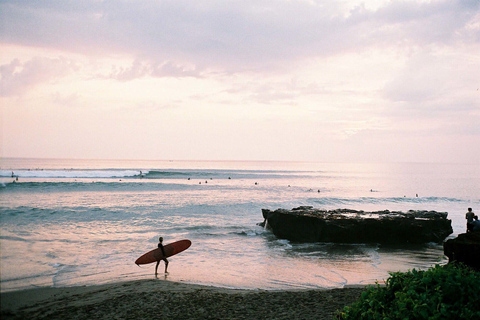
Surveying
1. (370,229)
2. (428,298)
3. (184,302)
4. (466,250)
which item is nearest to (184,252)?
(184,302)

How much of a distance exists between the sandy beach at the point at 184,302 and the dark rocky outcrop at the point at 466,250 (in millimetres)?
2883

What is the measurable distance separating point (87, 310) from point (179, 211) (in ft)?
72.3

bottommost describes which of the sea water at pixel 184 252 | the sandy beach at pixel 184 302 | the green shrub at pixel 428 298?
the sea water at pixel 184 252

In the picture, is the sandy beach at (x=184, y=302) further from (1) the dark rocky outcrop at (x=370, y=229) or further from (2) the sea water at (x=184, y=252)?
(1) the dark rocky outcrop at (x=370, y=229)

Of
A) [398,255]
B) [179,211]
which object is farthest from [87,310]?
[179,211]

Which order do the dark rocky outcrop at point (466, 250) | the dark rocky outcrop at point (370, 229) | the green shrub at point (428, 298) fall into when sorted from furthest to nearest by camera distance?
the dark rocky outcrop at point (370, 229) → the dark rocky outcrop at point (466, 250) → the green shrub at point (428, 298)

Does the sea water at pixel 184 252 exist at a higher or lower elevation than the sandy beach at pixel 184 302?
lower

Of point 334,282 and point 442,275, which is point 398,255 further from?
point 442,275

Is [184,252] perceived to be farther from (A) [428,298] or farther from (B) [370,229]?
(A) [428,298]

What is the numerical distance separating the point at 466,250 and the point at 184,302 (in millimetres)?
6388

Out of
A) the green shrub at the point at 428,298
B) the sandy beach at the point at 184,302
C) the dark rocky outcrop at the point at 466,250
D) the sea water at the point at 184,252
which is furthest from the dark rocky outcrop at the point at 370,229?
the green shrub at the point at 428,298

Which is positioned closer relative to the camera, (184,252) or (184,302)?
(184,302)

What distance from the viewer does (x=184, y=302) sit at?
8914 mm

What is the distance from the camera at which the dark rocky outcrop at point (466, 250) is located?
221 inches
